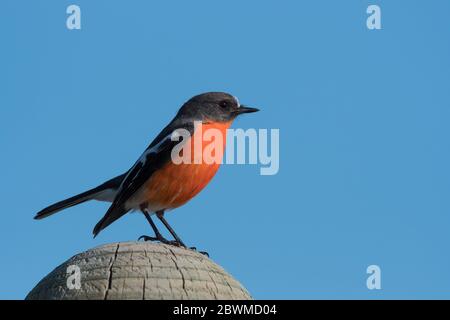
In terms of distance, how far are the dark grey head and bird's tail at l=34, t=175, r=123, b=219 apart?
1.63m

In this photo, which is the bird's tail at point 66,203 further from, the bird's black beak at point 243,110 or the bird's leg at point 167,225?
the bird's black beak at point 243,110

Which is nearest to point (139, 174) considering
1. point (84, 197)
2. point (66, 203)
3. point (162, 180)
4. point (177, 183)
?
point (162, 180)

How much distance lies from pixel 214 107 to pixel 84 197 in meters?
2.68

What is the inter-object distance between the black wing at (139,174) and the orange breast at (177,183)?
117 millimetres

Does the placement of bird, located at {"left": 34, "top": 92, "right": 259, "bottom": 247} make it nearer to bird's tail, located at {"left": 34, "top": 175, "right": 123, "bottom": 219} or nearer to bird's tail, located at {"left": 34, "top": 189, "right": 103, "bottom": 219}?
bird's tail, located at {"left": 34, "top": 175, "right": 123, "bottom": 219}

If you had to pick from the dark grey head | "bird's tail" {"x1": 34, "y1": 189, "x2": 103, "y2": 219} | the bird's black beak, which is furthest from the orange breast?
"bird's tail" {"x1": 34, "y1": 189, "x2": 103, "y2": 219}

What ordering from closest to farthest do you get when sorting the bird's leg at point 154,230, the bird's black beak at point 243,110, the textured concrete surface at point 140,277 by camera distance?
the textured concrete surface at point 140,277
the bird's leg at point 154,230
the bird's black beak at point 243,110

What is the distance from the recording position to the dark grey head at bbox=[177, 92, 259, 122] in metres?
12.3

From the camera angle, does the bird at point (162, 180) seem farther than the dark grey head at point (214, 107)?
No

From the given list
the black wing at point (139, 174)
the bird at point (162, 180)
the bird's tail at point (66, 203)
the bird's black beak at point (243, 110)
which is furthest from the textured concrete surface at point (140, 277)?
the bird's black beak at point (243, 110)

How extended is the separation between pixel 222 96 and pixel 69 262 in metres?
5.58

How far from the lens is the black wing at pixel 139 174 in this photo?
36.4 feet
